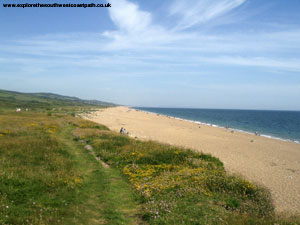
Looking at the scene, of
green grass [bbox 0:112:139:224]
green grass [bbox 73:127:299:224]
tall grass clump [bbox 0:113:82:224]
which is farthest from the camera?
green grass [bbox 73:127:299:224]

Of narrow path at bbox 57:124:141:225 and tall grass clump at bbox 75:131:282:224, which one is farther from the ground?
tall grass clump at bbox 75:131:282:224

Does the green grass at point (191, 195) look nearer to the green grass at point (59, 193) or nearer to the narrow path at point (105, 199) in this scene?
the narrow path at point (105, 199)

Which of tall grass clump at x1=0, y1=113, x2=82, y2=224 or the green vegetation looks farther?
the green vegetation

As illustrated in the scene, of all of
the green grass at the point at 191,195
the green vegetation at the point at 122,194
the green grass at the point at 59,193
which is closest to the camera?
the green grass at the point at 59,193

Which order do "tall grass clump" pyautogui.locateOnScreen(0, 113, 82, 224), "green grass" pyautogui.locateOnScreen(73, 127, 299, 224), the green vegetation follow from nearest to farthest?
"tall grass clump" pyautogui.locateOnScreen(0, 113, 82, 224) < the green vegetation < "green grass" pyautogui.locateOnScreen(73, 127, 299, 224)

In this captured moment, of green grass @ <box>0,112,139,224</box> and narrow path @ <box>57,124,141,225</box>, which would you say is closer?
green grass @ <box>0,112,139,224</box>

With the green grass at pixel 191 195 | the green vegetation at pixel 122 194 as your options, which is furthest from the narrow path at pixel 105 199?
the green grass at pixel 191 195

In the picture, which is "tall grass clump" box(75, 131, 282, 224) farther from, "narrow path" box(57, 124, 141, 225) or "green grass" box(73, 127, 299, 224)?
"narrow path" box(57, 124, 141, 225)

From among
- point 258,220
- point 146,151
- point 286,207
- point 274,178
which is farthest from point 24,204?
point 274,178

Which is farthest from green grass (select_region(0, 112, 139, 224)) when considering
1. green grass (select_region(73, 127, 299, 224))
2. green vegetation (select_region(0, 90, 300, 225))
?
green grass (select_region(73, 127, 299, 224))

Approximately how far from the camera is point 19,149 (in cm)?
1386

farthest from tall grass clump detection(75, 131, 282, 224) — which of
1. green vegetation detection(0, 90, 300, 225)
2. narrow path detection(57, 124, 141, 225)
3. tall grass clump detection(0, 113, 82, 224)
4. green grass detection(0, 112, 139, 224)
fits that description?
tall grass clump detection(0, 113, 82, 224)

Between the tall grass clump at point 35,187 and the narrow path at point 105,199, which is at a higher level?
the tall grass clump at point 35,187

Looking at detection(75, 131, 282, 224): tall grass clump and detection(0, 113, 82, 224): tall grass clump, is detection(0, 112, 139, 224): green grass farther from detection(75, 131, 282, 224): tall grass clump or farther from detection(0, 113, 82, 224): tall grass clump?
detection(75, 131, 282, 224): tall grass clump
